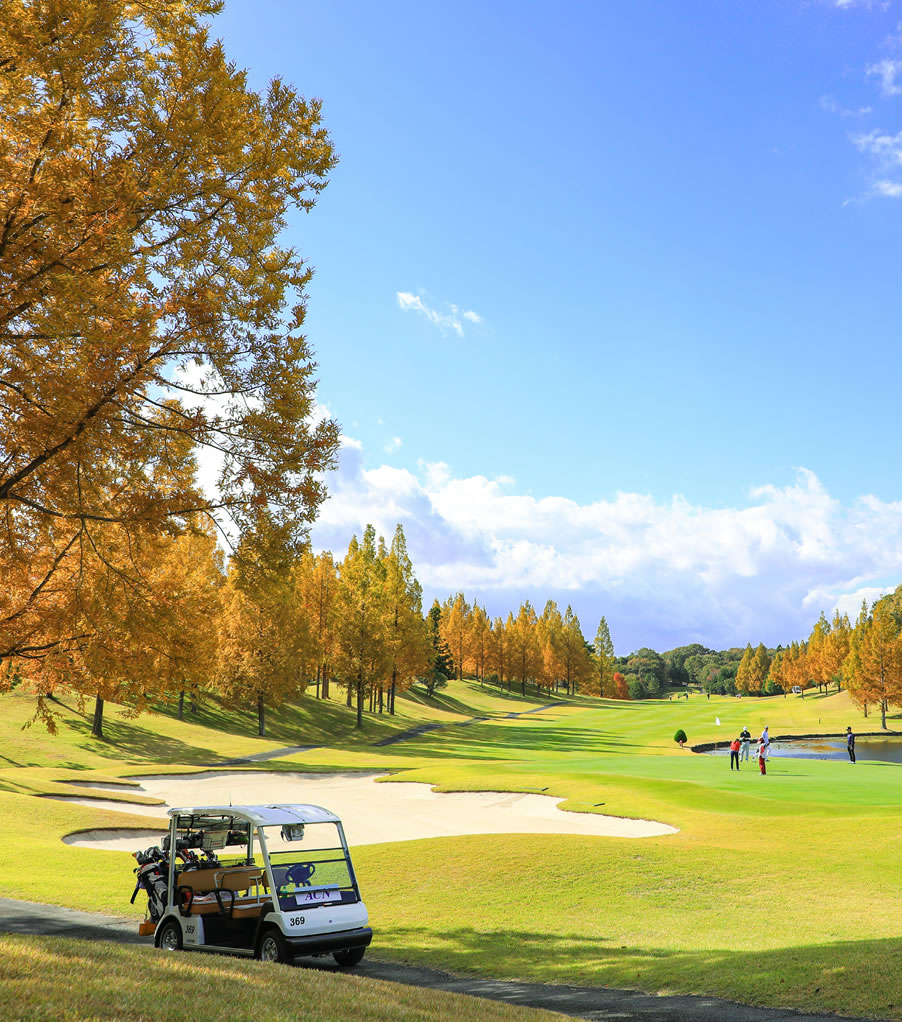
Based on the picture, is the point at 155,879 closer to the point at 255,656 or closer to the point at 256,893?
the point at 256,893

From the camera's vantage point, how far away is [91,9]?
773cm

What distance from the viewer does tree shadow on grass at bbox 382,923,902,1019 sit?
31.2 feet

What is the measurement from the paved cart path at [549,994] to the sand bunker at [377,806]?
352 inches

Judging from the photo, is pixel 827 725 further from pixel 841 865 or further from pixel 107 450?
pixel 107 450

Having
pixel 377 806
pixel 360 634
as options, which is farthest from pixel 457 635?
pixel 377 806

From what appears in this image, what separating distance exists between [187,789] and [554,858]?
64.0ft

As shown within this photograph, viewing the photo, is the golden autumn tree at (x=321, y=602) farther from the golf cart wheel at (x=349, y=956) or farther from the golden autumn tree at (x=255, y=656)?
the golf cart wheel at (x=349, y=956)

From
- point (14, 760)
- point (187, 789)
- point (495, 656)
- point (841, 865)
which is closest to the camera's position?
point (841, 865)

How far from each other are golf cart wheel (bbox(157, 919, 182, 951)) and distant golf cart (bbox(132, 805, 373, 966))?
1 cm

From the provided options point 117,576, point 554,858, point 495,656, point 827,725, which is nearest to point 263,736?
point 554,858

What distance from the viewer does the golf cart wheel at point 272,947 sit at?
10577 millimetres

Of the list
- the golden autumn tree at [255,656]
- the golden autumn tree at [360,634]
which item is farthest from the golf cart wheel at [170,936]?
the golden autumn tree at [360,634]

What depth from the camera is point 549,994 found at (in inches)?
408

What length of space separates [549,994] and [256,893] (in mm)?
4315
